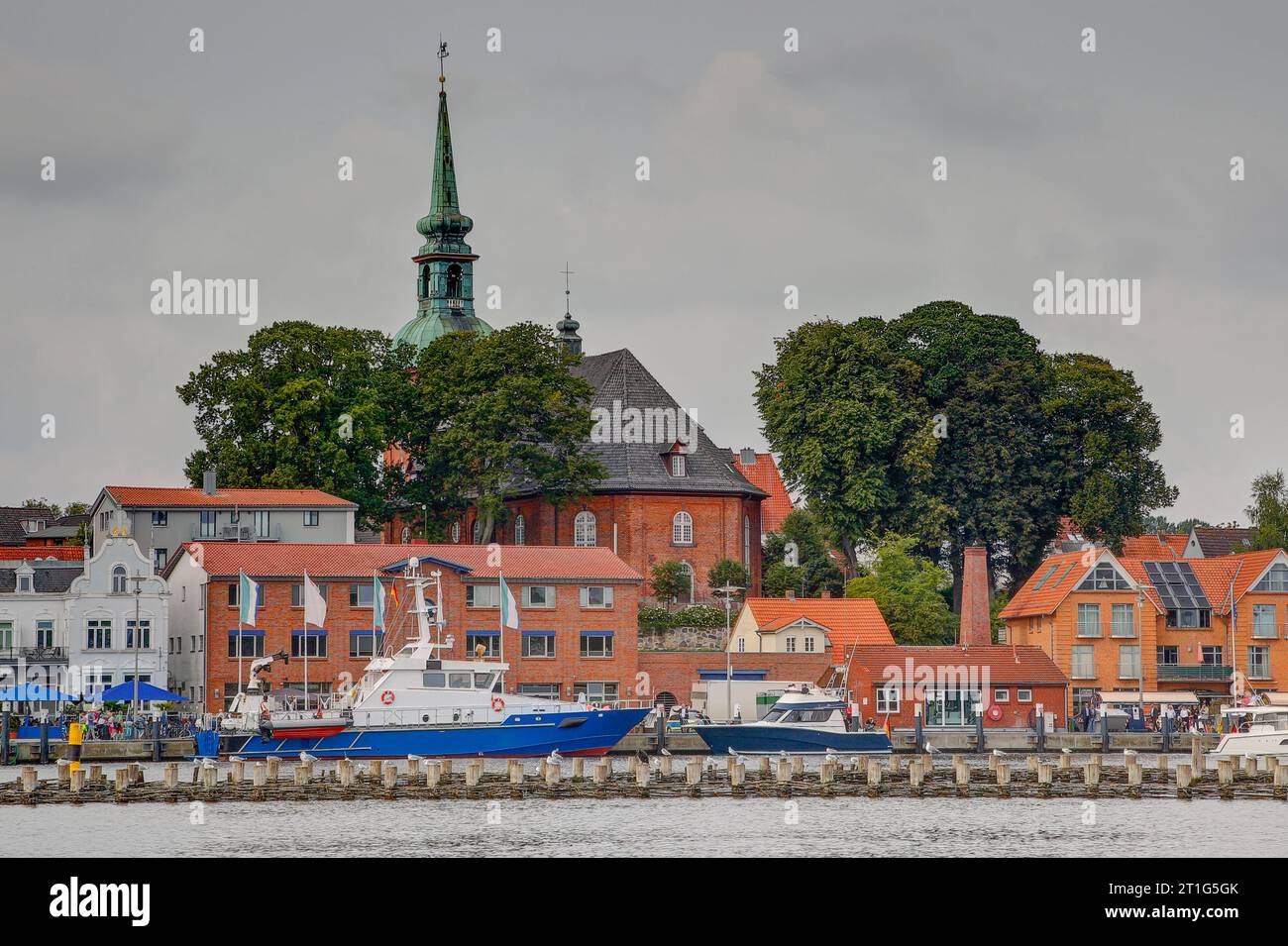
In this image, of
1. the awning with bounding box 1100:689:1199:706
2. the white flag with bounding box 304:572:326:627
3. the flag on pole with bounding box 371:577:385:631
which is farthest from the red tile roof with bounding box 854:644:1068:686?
the white flag with bounding box 304:572:326:627

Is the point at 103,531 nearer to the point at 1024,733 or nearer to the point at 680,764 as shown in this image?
the point at 680,764

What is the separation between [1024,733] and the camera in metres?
87.8

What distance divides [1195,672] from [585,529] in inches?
1335

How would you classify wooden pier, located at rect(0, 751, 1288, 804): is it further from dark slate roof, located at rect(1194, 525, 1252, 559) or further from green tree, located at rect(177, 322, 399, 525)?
dark slate roof, located at rect(1194, 525, 1252, 559)

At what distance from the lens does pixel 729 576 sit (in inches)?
4525

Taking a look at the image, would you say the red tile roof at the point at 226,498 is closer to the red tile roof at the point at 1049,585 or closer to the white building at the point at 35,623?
the white building at the point at 35,623

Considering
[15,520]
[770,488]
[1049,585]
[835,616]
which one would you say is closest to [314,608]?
[835,616]

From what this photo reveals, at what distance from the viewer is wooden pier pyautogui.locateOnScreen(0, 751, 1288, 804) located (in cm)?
6116

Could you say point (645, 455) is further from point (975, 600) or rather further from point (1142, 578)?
point (1142, 578)

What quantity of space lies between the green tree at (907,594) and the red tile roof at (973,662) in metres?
11.4

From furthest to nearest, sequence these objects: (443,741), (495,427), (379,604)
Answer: (495,427)
(379,604)
(443,741)

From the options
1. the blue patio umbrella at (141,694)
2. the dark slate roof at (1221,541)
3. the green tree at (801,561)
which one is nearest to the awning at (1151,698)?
the green tree at (801,561)
